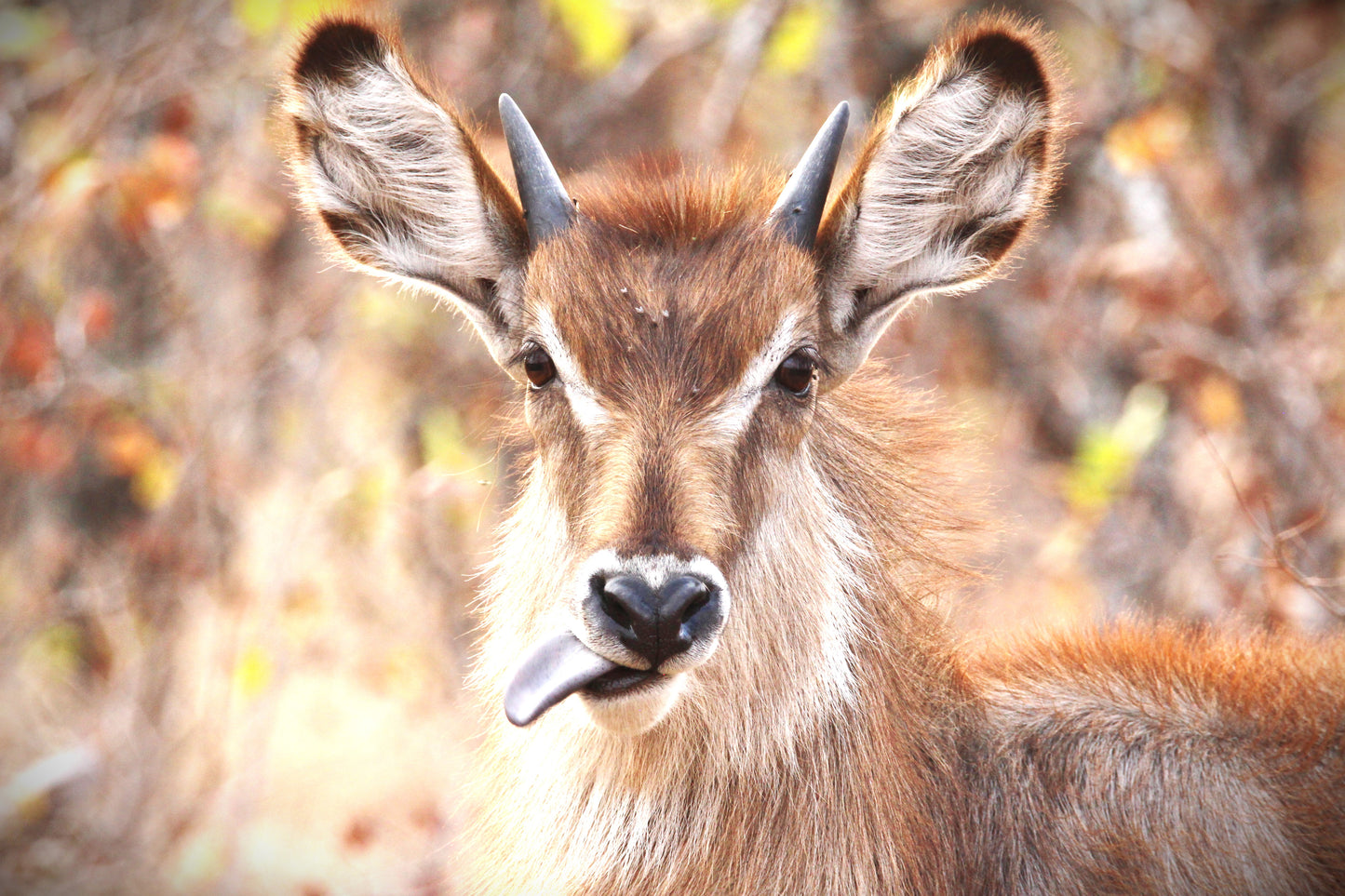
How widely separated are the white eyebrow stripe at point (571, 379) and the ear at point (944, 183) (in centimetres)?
93

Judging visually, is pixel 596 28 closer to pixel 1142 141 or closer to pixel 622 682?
pixel 1142 141

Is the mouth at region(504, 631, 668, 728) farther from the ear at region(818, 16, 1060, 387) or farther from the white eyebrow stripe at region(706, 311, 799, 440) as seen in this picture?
the ear at region(818, 16, 1060, 387)

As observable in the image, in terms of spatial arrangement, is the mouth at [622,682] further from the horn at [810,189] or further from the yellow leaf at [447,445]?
the yellow leaf at [447,445]

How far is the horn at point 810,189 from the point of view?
4.24 meters

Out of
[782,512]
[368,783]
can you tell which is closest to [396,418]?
[368,783]

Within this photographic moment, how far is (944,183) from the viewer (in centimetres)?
445

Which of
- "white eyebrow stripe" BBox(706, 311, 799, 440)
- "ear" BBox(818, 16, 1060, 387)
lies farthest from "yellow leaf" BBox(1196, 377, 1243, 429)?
"white eyebrow stripe" BBox(706, 311, 799, 440)

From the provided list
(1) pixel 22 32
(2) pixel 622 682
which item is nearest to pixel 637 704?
(2) pixel 622 682

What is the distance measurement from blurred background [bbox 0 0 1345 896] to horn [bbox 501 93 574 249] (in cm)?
333

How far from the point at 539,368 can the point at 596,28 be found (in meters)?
4.19

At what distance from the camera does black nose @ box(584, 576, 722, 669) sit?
3451 mm

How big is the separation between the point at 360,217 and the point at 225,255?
5.92m

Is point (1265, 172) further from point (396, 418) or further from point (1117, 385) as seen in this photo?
point (396, 418)

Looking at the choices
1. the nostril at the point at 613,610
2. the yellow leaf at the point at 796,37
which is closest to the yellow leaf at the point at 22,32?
the yellow leaf at the point at 796,37
